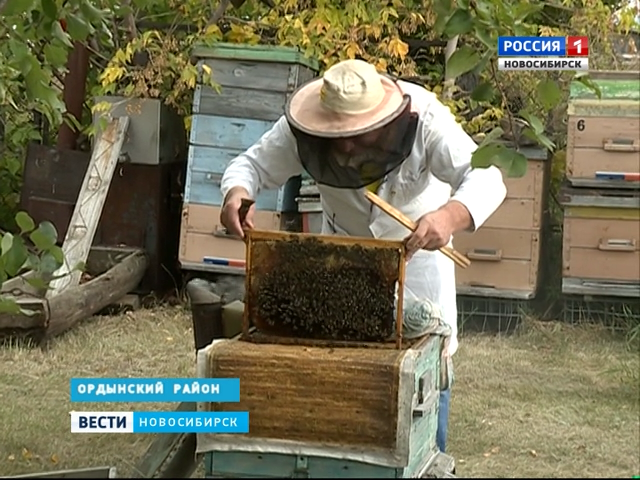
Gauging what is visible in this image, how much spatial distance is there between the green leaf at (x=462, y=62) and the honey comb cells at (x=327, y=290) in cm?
39

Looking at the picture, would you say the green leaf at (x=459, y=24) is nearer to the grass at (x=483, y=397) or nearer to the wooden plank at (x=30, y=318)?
the grass at (x=483, y=397)

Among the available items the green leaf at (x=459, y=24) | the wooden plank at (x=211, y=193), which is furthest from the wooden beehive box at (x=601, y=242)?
the green leaf at (x=459, y=24)

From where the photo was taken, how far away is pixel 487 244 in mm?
4719

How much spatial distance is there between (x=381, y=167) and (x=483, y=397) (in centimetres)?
192

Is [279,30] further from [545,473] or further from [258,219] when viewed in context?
[545,473]

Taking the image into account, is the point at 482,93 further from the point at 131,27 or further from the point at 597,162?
the point at 131,27

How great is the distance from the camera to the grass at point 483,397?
10.8ft

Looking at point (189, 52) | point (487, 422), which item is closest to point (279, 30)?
point (189, 52)

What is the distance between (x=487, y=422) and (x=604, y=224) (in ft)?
4.20

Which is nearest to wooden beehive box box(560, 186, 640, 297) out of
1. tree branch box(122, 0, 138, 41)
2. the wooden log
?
the wooden log

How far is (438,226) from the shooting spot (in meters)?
2.14

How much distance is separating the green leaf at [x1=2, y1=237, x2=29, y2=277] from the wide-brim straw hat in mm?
619
